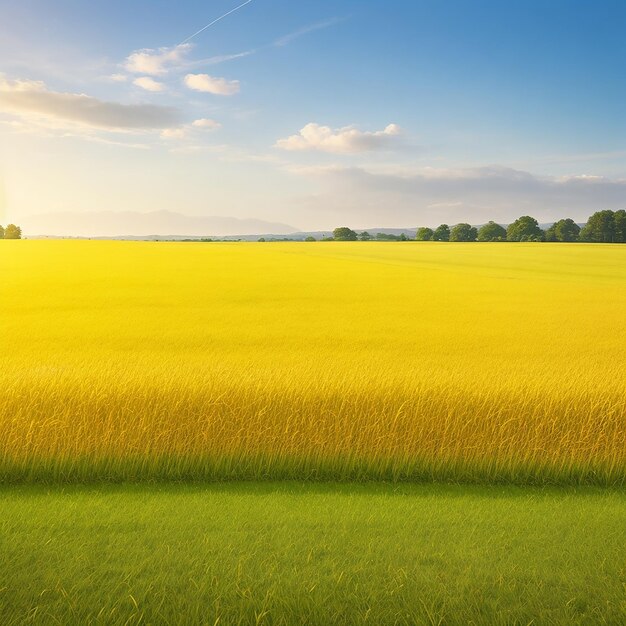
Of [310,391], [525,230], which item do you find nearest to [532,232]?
[525,230]

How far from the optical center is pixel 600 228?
6906 centimetres

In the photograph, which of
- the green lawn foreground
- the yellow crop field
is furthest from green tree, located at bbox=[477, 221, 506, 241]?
the green lawn foreground

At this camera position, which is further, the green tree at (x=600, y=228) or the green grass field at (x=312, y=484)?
the green tree at (x=600, y=228)

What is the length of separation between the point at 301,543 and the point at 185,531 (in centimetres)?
87

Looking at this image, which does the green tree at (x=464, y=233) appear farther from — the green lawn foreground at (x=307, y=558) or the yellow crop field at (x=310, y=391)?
the green lawn foreground at (x=307, y=558)

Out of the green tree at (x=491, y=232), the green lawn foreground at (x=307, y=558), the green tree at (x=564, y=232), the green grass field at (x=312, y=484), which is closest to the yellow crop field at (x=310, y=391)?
the green grass field at (x=312, y=484)

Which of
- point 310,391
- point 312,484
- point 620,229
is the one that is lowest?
point 312,484

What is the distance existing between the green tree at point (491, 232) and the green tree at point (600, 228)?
963 cm

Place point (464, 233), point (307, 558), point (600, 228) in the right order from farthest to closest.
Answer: point (464, 233)
point (600, 228)
point (307, 558)

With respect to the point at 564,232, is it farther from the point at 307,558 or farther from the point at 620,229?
the point at 307,558

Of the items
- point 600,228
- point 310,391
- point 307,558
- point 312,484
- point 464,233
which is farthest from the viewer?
point 464,233

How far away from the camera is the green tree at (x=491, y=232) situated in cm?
7675

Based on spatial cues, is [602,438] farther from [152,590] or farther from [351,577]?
[152,590]

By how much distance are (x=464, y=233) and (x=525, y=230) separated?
23.3 ft
